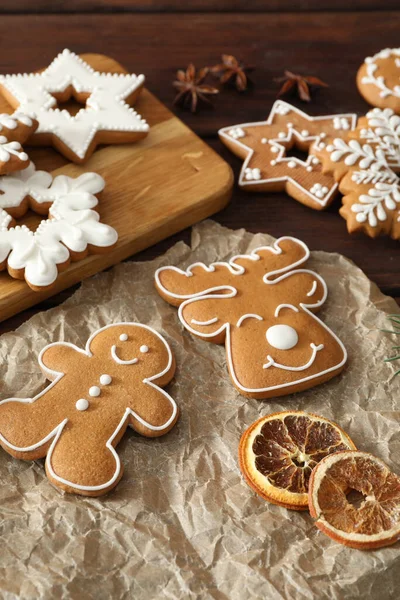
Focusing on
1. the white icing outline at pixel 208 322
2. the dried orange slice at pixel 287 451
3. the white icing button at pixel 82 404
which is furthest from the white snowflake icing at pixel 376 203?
the white icing button at pixel 82 404

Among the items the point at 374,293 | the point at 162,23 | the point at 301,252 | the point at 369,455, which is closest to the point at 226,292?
the point at 301,252

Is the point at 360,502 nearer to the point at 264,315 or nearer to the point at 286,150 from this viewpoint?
the point at 264,315

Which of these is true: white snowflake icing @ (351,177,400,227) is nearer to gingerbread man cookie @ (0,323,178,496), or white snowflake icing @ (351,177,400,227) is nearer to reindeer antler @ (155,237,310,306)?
reindeer antler @ (155,237,310,306)

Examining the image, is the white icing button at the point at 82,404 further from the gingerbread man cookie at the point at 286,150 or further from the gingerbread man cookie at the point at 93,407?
the gingerbread man cookie at the point at 286,150

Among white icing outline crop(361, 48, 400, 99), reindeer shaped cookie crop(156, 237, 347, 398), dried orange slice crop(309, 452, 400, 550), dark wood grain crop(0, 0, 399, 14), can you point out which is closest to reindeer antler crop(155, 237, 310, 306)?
reindeer shaped cookie crop(156, 237, 347, 398)

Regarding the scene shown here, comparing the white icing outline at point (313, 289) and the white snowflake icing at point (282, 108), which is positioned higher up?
the white snowflake icing at point (282, 108)

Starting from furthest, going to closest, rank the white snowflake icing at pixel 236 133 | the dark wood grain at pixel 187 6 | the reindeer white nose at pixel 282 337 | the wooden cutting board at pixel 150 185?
1. the dark wood grain at pixel 187 6
2. the white snowflake icing at pixel 236 133
3. the wooden cutting board at pixel 150 185
4. the reindeer white nose at pixel 282 337

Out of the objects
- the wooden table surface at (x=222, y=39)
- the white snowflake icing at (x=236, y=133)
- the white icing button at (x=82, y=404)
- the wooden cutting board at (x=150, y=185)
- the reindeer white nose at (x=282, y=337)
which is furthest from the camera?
the wooden table surface at (x=222, y=39)
